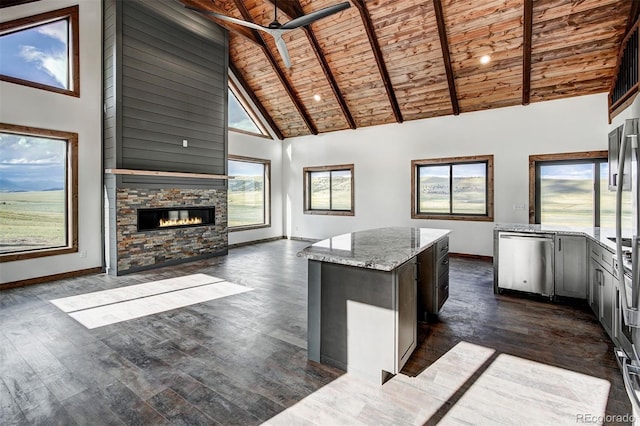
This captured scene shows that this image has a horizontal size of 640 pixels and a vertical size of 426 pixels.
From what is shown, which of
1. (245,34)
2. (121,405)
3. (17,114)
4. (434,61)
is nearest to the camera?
(121,405)

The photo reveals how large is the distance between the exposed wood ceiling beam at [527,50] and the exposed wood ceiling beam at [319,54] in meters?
3.60

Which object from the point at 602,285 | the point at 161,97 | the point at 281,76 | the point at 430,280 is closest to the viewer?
the point at 602,285

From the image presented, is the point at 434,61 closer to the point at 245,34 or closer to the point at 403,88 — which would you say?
the point at 403,88

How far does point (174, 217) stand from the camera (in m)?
6.25

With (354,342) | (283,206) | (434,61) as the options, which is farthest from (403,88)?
(354,342)

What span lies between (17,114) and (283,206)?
629cm

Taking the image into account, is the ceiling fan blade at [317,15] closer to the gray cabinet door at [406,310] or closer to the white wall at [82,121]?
the gray cabinet door at [406,310]

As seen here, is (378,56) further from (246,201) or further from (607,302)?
(607,302)

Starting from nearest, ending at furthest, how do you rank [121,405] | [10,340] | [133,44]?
[121,405], [10,340], [133,44]

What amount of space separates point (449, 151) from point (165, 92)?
19.7 ft

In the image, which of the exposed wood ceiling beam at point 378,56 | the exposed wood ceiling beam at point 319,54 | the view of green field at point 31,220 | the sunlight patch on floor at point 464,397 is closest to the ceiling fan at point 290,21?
the exposed wood ceiling beam at point 319,54

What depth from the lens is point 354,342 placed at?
240 cm

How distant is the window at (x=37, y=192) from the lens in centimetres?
467

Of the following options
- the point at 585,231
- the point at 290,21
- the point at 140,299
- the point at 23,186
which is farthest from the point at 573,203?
the point at 23,186
